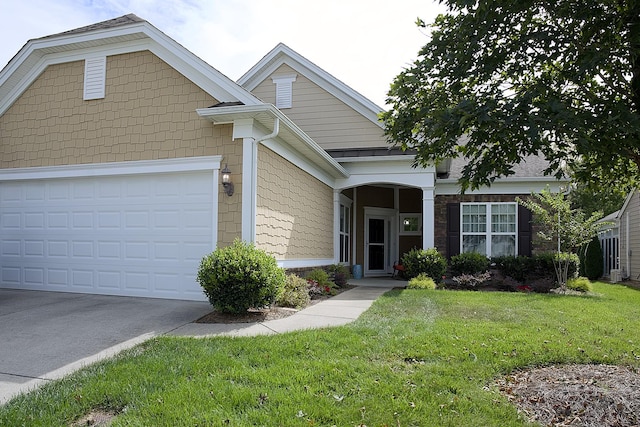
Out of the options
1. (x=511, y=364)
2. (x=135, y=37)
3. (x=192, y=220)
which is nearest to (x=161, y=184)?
(x=192, y=220)

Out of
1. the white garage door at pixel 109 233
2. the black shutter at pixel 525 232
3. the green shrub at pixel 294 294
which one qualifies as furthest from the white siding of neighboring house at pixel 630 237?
the white garage door at pixel 109 233

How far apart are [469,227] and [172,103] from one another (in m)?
9.91

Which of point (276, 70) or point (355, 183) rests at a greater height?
point (276, 70)

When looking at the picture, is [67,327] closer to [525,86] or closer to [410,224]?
[525,86]

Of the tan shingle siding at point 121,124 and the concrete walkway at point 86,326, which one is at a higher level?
the tan shingle siding at point 121,124

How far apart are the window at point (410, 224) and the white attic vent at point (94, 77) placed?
38.6ft

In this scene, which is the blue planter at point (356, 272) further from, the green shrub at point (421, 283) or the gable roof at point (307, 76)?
the gable roof at point (307, 76)

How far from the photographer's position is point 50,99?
9508mm

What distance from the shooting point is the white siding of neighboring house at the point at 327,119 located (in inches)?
554

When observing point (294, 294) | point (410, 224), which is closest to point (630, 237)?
point (410, 224)

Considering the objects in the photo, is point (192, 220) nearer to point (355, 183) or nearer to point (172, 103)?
point (172, 103)

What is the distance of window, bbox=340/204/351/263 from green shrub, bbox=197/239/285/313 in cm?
781

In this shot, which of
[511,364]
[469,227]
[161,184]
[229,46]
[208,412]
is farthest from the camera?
[469,227]

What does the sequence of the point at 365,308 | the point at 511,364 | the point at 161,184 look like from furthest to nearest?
1. the point at 161,184
2. the point at 365,308
3. the point at 511,364
